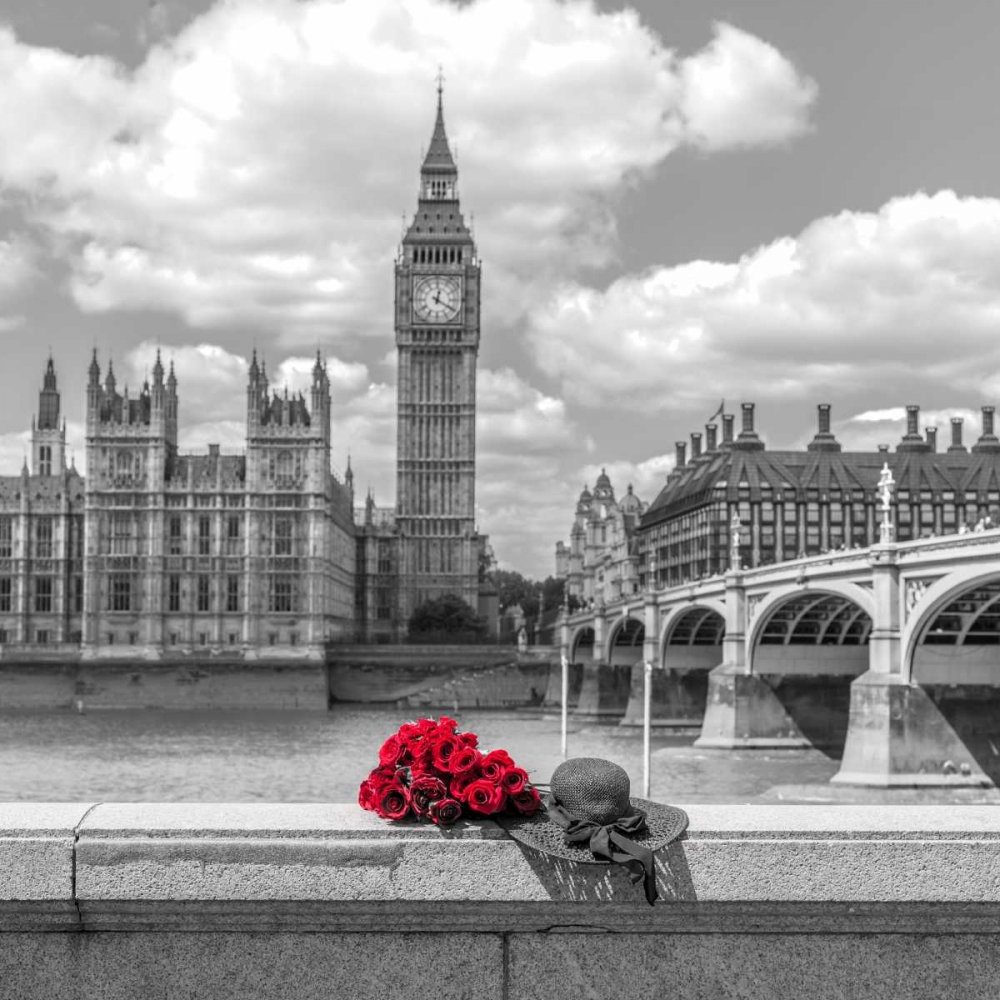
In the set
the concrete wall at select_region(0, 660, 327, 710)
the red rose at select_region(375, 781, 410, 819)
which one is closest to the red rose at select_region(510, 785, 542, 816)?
the red rose at select_region(375, 781, 410, 819)

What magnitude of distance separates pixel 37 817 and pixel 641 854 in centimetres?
202

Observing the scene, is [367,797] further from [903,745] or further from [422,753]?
[903,745]

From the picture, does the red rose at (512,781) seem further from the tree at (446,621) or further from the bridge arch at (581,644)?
the tree at (446,621)

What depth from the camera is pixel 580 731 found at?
74688mm

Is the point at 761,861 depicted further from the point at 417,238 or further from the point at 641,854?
the point at 417,238

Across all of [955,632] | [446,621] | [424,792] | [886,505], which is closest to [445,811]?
[424,792]

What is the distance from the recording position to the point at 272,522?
10250 centimetres

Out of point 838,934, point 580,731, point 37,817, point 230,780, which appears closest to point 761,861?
point 838,934

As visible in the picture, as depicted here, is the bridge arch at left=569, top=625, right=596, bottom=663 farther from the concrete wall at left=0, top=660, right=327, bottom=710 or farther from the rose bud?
the rose bud

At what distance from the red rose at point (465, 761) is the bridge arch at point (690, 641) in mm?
64476

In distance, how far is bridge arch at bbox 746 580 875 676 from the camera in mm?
54281

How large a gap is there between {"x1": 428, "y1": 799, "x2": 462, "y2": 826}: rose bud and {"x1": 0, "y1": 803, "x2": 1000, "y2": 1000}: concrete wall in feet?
0.33

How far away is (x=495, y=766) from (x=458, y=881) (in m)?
0.44

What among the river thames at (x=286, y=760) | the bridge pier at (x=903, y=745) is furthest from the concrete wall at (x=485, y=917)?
the bridge pier at (x=903, y=745)
